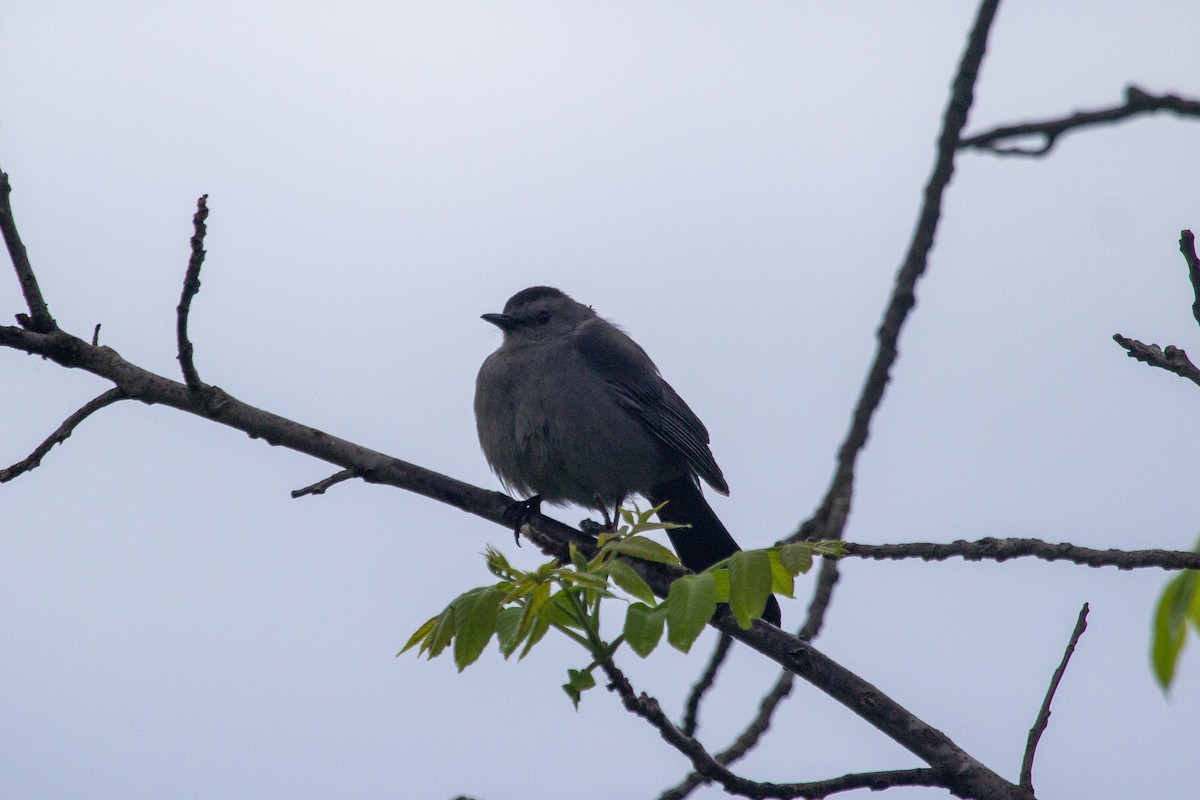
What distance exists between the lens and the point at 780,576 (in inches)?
127

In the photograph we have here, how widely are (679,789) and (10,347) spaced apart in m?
2.57

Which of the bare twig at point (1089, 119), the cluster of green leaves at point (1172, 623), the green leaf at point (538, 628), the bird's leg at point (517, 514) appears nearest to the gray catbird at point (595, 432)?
the bird's leg at point (517, 514)

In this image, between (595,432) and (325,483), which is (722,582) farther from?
(595,432)

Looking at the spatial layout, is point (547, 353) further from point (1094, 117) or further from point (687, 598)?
point (1094, 117)

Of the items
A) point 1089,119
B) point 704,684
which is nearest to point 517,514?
point 704,684

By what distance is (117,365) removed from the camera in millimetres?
4102

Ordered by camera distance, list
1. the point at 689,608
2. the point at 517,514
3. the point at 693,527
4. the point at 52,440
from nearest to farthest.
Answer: the point at 689,608
the point at 52,440
the point at 517,514
the point at 693,527

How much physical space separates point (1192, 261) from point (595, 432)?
440cm

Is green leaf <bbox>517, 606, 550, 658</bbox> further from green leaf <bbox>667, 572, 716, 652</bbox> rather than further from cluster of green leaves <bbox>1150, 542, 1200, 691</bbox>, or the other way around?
cluster of green leaves <bbox>1150, 542, 1200, 691</bbox>

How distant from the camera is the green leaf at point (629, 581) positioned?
3.02m

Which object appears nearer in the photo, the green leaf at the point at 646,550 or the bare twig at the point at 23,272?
the green leaf at the point at 646,550

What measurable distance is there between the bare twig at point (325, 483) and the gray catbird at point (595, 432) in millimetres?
2443

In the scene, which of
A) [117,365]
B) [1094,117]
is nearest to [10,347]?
[117,365]

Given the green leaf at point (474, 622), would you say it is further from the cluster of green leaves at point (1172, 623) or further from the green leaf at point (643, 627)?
the cluster of green leaves at point (1172, 623)
